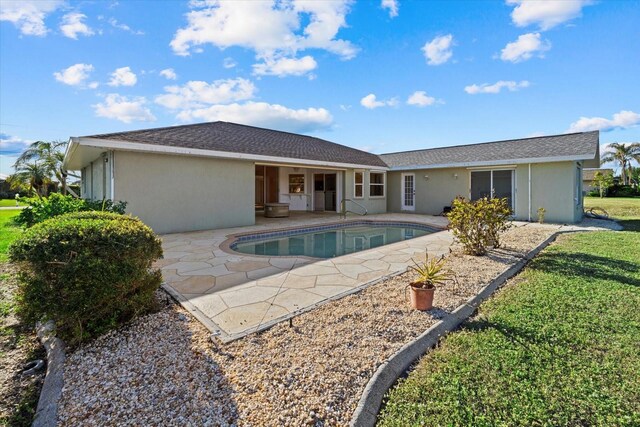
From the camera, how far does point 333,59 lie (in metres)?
15.3

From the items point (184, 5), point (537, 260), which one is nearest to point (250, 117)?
point (184, 5)

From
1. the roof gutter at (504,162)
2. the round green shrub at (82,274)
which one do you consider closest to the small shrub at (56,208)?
the round green shrub at (82,274)

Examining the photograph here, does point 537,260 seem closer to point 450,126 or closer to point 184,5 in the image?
point 184,5

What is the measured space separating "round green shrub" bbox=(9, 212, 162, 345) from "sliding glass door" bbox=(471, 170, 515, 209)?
16.0m

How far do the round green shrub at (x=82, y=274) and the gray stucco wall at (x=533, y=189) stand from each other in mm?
15525

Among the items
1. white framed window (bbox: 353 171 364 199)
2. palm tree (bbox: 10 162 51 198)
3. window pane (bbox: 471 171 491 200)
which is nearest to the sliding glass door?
window pane (bbox: 471 171 491 200)

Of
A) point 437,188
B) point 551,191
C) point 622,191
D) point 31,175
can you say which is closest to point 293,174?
point 437,188

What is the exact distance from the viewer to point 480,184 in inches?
651

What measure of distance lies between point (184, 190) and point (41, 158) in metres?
24.6

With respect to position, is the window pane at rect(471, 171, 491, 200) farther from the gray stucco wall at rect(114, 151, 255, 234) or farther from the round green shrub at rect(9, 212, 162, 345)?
the round green shrub at rect(9, 212, 162, 345)

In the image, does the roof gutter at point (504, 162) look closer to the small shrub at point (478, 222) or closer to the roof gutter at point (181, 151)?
the roof gutter at point (181, 151)

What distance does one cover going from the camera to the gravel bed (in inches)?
85.1

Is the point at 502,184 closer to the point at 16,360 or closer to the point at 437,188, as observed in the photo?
the point at 437,188

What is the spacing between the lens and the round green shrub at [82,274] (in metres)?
2.86
